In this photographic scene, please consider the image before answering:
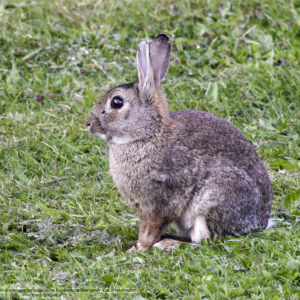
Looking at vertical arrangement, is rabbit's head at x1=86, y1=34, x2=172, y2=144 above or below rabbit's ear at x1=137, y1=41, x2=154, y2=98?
below

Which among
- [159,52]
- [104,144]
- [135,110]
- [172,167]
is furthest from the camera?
[104,144]

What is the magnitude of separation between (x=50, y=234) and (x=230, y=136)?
1795 mm

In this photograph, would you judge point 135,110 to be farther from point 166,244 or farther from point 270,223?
point 270,223

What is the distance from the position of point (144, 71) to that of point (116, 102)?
1.20ft

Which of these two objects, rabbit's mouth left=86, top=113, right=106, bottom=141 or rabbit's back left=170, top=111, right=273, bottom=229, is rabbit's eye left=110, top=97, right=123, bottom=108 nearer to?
rabbit's mouth left=86, top=113, right=106, bottom=141

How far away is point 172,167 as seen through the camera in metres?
4.61

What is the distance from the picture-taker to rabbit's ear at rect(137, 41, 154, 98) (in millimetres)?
4660

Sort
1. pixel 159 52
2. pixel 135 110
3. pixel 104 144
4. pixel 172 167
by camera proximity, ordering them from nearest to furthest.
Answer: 1. pixel 172 167
2. pixel 135 110
3. pixel 159 52
4. pixel 104 144

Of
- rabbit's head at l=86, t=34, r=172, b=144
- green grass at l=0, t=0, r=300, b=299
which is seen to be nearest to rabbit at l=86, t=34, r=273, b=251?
rabbit's head at l=86, t=34, r=172, b=144

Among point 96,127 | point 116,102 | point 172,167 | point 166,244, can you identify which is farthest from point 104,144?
point 166,244

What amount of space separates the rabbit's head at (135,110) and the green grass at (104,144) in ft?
2.78

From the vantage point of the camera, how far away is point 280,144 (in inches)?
245

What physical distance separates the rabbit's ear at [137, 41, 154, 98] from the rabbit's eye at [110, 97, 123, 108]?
207mm

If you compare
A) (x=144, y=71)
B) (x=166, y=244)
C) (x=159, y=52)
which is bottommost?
(x=166, y=244)
